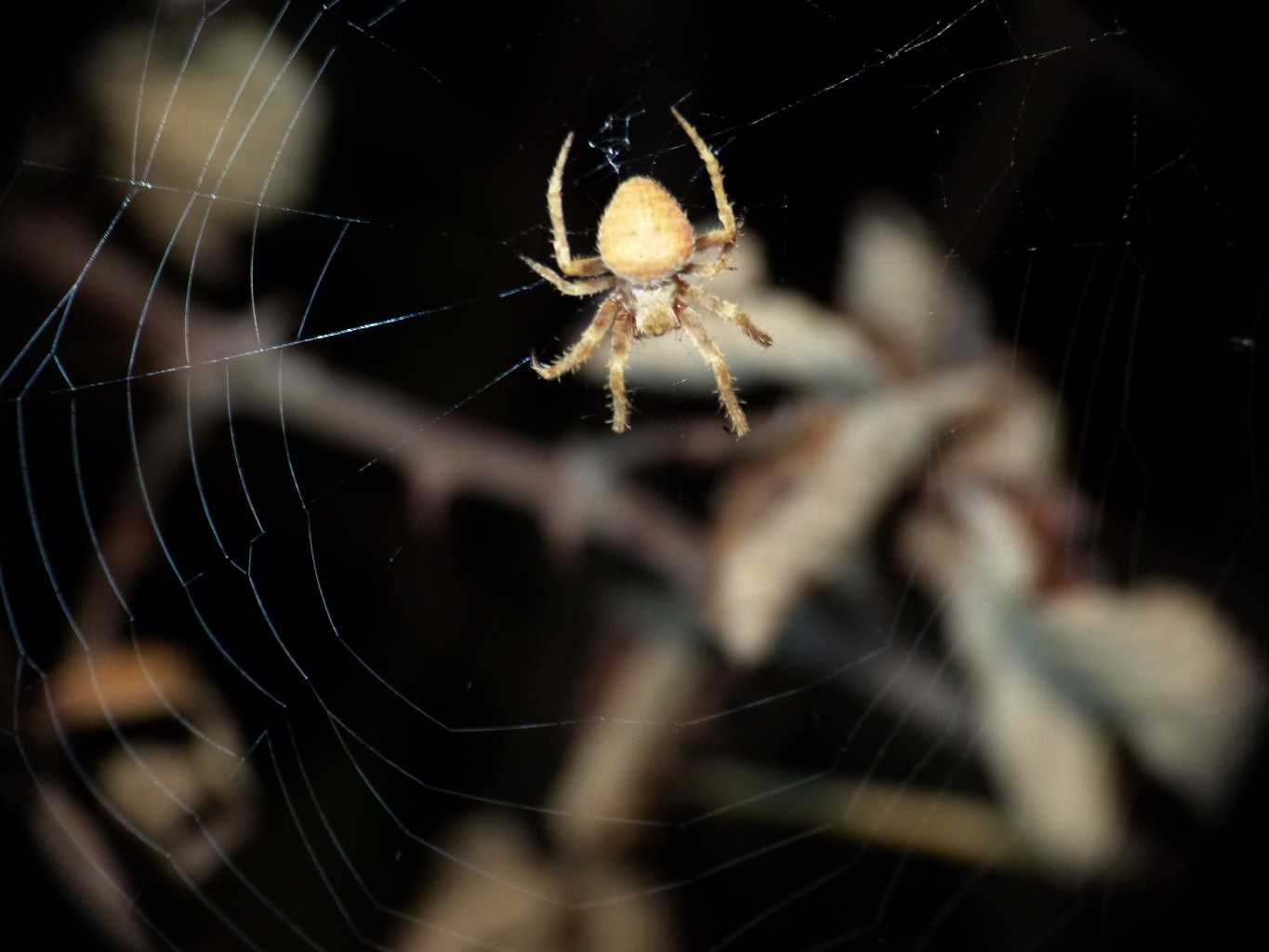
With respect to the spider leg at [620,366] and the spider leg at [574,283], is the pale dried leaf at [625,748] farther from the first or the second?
the spider leg at [574,283]

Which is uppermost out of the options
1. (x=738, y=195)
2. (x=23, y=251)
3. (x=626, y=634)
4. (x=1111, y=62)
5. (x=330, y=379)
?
(x=1111, y=62)

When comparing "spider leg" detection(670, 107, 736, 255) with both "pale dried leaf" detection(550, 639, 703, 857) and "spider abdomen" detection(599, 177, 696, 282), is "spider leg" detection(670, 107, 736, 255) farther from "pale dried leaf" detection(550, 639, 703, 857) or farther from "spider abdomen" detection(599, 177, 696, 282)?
"pale dried leaf" detection(550, 639, 703, 857)

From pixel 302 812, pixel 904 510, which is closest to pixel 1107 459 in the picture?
pixel 904 510

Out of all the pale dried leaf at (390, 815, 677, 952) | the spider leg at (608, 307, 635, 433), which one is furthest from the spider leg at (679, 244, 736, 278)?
the pale dried leaf at (390, 815, 677, 952)

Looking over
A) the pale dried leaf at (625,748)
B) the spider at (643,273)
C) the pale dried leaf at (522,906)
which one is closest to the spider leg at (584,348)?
the spider at (643,273)

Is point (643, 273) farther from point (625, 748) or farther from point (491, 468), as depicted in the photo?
point (625, 748)

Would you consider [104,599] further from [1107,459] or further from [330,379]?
[1107,459]
